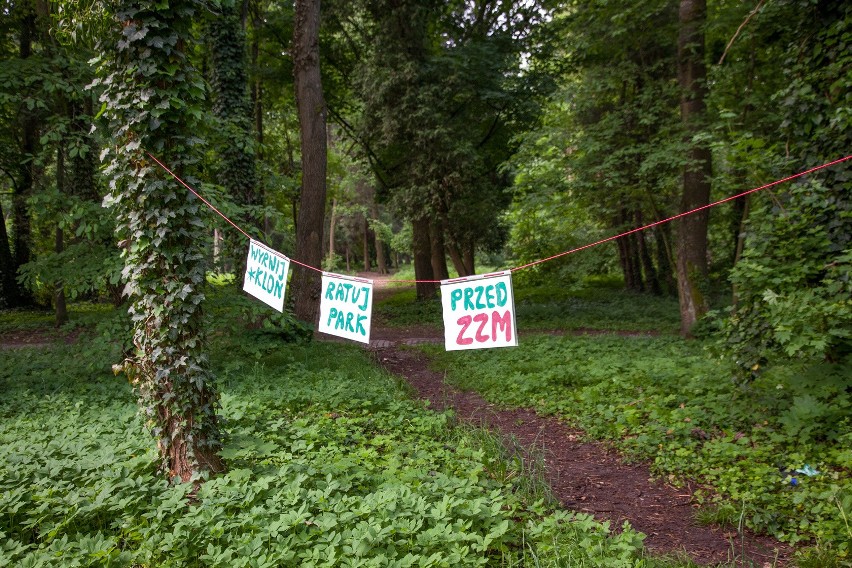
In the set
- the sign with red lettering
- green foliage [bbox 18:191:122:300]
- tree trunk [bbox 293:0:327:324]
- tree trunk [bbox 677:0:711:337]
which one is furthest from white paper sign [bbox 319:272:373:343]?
tree trunk [bbox 677:0:711:337]

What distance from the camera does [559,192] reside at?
476 inches

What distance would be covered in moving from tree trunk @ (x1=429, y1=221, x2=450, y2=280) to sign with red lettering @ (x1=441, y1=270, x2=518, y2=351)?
34.8ft

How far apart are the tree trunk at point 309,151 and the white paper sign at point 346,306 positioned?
5434 millimetres

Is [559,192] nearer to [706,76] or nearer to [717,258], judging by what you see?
[706,76]

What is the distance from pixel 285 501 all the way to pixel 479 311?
2.28 metres

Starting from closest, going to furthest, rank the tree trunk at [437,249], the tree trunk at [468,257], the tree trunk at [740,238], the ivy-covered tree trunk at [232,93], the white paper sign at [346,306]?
the white paper sign at [346,306]
the tree trunk at [740,238]
the ivy-covered tree trunk at [232,93]
the tree trunk at [437,249]
the tree trunk at [468,257]

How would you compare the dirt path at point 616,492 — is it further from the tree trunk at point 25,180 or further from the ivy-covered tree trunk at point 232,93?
the tree trunk at point 25,180

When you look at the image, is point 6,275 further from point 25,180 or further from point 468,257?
point 468,257

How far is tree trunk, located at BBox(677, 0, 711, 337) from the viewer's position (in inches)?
387

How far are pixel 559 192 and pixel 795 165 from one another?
635 centimetres

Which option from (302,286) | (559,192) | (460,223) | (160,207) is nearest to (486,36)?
(460,223)

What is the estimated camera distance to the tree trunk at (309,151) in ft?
34.9

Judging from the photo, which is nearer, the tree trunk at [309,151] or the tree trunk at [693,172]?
the tree trunk at [693,172]

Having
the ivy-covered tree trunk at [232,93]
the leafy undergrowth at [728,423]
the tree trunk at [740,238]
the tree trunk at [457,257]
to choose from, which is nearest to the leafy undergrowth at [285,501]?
the leafy undergrowth at [728,423]
